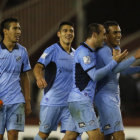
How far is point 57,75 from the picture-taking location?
24.0 feet

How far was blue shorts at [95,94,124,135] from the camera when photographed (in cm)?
682

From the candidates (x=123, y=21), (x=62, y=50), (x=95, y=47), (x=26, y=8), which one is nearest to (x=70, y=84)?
(x=62, y=50)

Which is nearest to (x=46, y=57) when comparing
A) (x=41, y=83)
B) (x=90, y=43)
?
(x=41, y=83)

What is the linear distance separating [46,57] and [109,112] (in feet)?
3.54

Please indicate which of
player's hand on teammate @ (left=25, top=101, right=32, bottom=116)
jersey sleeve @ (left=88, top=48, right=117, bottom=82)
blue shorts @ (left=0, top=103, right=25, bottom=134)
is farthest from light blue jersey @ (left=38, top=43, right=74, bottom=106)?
jersey sleeve @ (left=88, top=48, right=117, bottom=82)

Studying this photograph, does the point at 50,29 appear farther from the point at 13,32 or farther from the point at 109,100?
the point at 109,100

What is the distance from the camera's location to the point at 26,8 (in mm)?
11688

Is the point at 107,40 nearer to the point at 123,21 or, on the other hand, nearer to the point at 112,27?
the point at 112,27

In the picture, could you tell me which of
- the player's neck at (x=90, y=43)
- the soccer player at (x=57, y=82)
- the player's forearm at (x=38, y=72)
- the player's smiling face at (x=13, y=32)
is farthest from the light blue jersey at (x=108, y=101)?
the player's smiling face at (x=13, y=32)

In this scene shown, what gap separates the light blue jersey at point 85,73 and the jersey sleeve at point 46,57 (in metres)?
0.79

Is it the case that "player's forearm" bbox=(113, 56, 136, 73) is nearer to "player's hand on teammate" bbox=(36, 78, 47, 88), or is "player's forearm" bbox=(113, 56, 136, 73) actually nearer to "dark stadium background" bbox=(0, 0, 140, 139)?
"player's hand on teammate" bbox=(36, 78, 47, 88)

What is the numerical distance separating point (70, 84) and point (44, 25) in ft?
15.6

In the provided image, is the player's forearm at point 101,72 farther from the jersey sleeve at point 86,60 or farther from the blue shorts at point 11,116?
the blue shorts at point 11,116

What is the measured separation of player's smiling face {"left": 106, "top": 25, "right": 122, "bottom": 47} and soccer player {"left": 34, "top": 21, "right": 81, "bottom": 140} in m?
0.59
